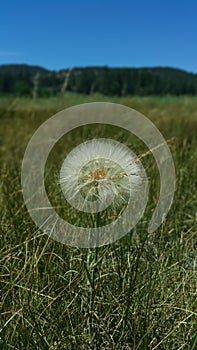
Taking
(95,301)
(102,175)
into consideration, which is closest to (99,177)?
(102,175)

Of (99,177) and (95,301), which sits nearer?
A: (99,177)

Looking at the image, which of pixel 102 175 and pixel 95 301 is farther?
pixel 95 301

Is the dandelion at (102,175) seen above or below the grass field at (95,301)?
above

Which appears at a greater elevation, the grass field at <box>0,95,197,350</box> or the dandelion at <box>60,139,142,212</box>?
the dandelion at <box>60,139,142,212</box>

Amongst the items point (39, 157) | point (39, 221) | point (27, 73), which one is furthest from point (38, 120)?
point (27, 73)

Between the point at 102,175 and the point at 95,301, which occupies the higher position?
the point at 102,175

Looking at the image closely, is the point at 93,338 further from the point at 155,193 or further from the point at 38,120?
the point at 38,120

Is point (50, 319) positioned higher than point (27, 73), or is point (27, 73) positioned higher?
point (27, 73)

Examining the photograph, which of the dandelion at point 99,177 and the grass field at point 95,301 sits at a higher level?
the dandelion at point 99,177

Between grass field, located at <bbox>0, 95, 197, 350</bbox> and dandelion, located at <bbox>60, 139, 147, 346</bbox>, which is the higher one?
dandelion, located at <bbox>60, 139, 147, 346</bbox>

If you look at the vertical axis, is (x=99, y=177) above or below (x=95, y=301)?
above

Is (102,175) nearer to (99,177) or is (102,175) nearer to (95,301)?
(99,177)
